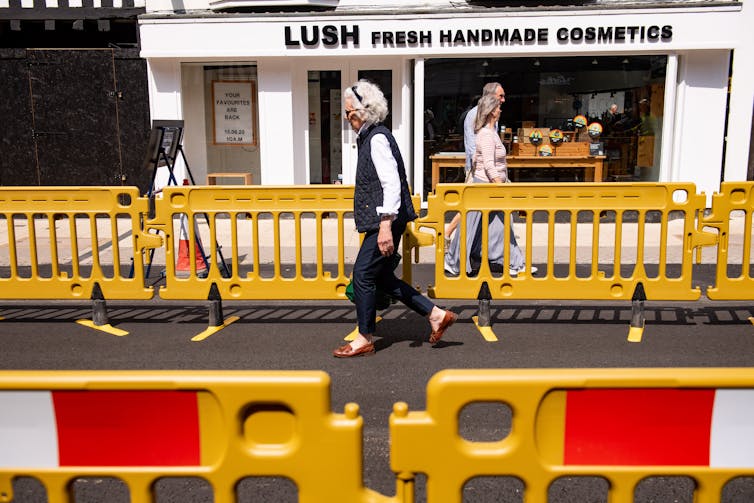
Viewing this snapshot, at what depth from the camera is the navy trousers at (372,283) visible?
5629mm

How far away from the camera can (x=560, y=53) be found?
493 inches

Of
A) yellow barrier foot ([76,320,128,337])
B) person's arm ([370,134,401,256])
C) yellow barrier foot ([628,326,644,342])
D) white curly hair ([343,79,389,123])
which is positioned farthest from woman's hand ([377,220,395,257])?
yellow barrier foot ([76,320,128,337])

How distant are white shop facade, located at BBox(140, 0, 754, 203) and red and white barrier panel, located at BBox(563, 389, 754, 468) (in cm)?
1094

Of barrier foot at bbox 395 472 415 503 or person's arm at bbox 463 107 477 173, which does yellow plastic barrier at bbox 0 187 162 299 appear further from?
barrier foot at bbox 395 472 415 503

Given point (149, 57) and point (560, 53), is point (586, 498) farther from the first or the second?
point (149, 57)

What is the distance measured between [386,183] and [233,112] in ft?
30.8

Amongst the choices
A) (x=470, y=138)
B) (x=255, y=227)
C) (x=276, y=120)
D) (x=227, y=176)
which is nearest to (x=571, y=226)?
(x=470, y=138)

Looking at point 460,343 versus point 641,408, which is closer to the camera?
point 641,408

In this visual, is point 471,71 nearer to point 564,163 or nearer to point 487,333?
point 564,163

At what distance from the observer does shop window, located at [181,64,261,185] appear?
45.4ft

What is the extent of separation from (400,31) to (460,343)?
25.4 feet

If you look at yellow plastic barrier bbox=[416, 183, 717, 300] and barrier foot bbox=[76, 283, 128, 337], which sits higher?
yellow plastic barrier bbox=[416, 183, 717, 300]

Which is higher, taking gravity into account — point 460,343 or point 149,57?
point 149,57

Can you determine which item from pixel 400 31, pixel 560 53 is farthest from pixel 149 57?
pixel 560 53
